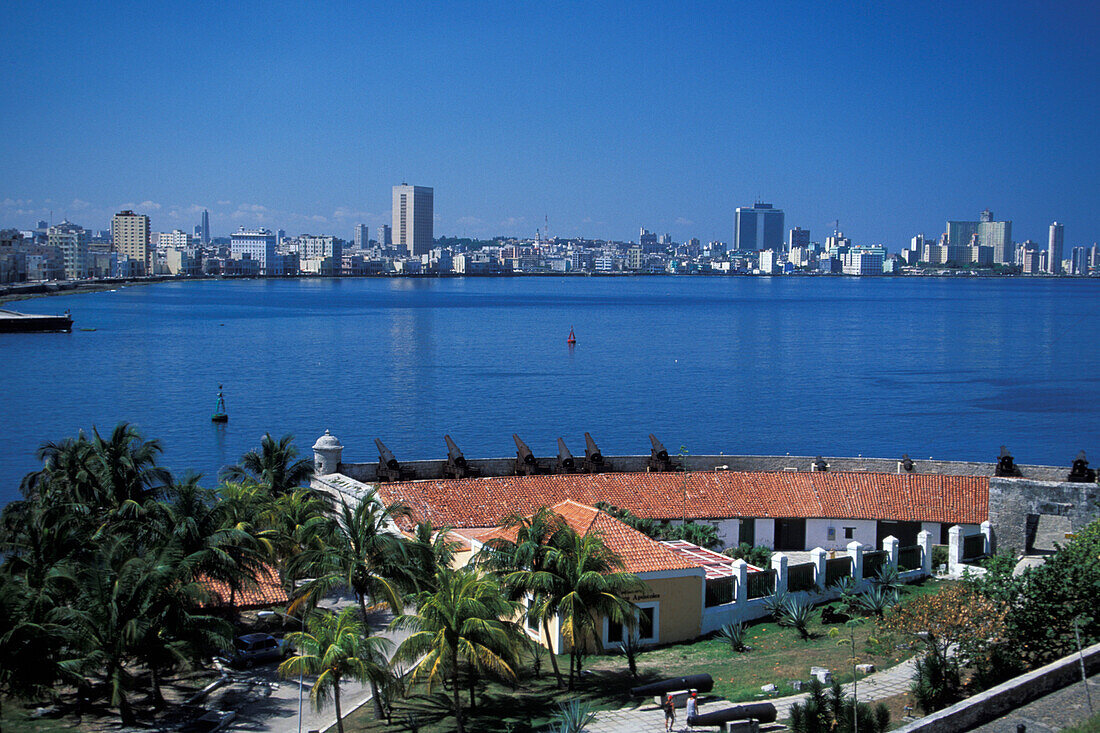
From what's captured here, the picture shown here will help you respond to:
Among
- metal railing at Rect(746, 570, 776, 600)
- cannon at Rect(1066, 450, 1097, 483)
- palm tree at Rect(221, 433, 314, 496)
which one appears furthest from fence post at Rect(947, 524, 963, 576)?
palm tree at Rect(221, 433, 314, 496)

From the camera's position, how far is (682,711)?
15.3 meters

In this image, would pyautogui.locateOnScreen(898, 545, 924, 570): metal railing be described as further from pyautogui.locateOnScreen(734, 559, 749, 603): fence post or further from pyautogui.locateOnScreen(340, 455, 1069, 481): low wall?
pyautogui.locateOnScreen(340, 455, 1069, 481): low wall

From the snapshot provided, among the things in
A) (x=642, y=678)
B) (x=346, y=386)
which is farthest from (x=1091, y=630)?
(x=346, y=386)

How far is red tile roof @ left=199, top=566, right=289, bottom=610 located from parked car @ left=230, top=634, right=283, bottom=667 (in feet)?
4.62

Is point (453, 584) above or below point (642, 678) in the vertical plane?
above

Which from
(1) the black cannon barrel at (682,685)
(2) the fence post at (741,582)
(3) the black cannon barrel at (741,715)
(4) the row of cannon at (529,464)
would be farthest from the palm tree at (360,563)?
(4) the row of cannon at (529,464)

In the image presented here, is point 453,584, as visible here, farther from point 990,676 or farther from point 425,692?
point 990,676

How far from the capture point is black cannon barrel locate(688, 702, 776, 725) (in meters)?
14.3

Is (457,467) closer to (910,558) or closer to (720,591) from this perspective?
(720,591)

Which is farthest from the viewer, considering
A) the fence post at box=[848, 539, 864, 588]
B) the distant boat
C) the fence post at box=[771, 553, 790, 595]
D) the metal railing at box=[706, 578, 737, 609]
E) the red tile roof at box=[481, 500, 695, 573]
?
the distant boat

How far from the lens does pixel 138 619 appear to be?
1681 cm

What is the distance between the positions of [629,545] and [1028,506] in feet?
34.5

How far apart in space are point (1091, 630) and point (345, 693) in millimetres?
11884

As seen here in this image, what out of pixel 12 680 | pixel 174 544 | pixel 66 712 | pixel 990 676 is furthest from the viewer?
pixel 174 544
